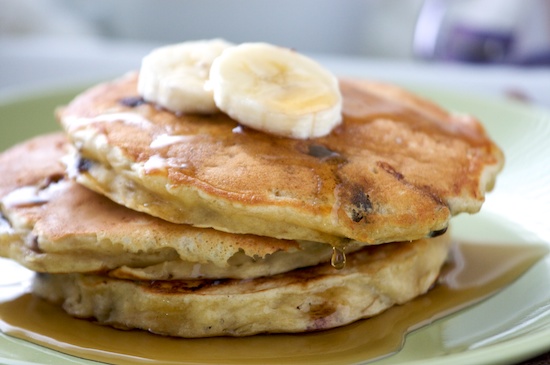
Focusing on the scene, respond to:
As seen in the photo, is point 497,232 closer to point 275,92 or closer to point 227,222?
point 275,92

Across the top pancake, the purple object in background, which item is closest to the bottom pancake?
the top pancake

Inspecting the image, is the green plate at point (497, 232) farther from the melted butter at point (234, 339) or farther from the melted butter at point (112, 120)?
the melted butter at point (112, 120)

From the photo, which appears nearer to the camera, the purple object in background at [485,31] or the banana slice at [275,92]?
the banana slice at [275,92]

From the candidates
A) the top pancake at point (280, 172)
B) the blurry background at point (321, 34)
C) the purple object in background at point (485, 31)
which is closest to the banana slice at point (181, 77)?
the top pancake at point (280, 172)

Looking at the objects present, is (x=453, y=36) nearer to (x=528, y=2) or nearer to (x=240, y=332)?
(x=528, y=2)

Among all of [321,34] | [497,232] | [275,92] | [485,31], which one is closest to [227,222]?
[275,92]

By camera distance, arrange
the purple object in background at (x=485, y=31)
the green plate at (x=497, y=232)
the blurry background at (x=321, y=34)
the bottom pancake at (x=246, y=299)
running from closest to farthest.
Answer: the green plate at (x=497, y=232)
the bottom pancake at (x=246, y=299)
the blurry background at (x=321, y=34)
the purple object in background at (x=485, y=31)
